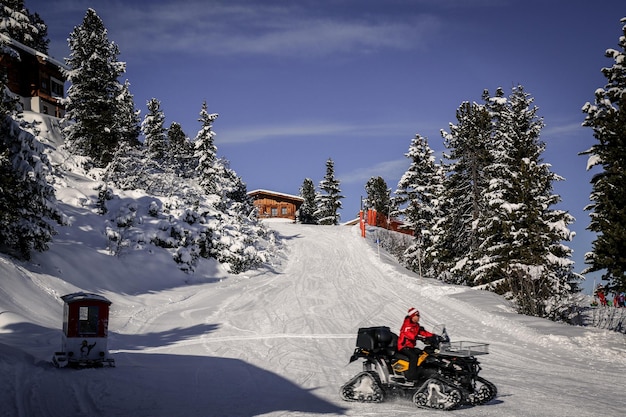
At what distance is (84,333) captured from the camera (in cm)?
1218

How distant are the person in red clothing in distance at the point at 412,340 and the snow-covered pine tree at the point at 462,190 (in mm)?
25080

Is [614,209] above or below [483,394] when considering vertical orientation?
above

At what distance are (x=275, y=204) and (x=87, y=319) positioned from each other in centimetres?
6757

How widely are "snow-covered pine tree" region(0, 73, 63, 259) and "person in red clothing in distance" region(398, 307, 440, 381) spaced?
14143 millimetres

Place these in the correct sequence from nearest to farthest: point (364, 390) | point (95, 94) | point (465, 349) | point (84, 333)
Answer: point (465, 349) < point (364, 390) < point (84, 333) < point (95, 94)

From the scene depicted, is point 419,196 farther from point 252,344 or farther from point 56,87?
point 56,87

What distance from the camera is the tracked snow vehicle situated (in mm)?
8812

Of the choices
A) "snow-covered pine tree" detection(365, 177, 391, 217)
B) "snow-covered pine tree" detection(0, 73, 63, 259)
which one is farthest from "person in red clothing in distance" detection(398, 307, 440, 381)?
"snow-covered pine tree" detection(365, 177, 391, 217)

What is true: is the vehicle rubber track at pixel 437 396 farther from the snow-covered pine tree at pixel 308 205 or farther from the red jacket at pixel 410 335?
the snow-covered pine tree at pixel 308 205

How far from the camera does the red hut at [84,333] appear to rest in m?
11.8

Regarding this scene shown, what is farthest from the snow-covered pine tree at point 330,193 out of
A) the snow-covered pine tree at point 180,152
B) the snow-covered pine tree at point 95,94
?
the snow-covered pine tree at point 95,94

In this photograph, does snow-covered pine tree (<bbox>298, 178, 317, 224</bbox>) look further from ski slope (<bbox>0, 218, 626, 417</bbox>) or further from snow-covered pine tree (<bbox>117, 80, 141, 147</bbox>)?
ski slope (<bbox>0, 218, 626, 417</bbox>)

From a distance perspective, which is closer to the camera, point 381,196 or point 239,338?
point 239,338

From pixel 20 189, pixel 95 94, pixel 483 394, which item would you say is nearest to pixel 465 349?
pixel 483 394
